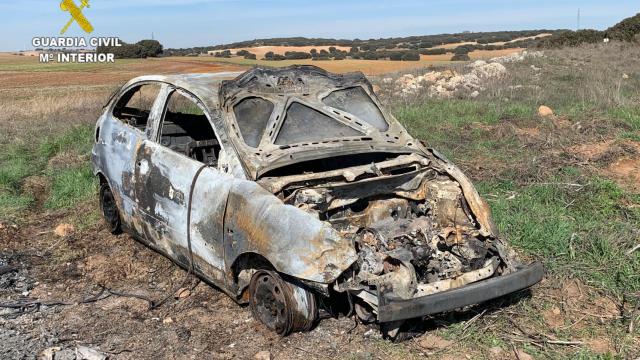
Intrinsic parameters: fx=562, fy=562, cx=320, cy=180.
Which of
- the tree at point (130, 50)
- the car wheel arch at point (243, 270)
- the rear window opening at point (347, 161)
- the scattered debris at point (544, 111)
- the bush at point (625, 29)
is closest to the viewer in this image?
the car wheel arch at point (243, 270)

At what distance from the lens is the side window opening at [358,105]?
5.00 meters

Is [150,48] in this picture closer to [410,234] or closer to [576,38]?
[576,38]

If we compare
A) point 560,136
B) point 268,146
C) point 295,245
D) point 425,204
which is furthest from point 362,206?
point 560,136

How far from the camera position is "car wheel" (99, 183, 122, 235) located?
5.83 meters

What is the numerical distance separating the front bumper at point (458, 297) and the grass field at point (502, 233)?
375mm

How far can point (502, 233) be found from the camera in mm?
5512

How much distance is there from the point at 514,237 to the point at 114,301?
3.67m

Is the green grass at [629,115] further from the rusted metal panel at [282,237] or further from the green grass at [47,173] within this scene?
the green grass at [47,173]

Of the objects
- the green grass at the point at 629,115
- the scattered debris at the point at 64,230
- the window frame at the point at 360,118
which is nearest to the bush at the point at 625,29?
the green grass at the point at 629,115

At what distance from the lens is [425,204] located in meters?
4.57

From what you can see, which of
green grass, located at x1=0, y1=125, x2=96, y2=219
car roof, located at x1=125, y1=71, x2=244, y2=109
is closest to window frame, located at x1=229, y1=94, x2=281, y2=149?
car roof, located at x1=125, y1=71, x2=244, y2=109

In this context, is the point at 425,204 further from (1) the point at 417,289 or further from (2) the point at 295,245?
(2) the point at 295,245

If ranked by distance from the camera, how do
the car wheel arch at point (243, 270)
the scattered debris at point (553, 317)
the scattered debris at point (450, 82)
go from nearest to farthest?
1. the car wheel arch at point (243, 270)
2. the scattered debris at point (553, 317)
3. the scattered debris at point (450, 82)

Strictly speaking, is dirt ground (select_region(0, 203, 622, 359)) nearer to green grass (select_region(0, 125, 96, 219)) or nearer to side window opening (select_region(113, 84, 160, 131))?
side window opening (select_region(113, 84, 160, 131))
